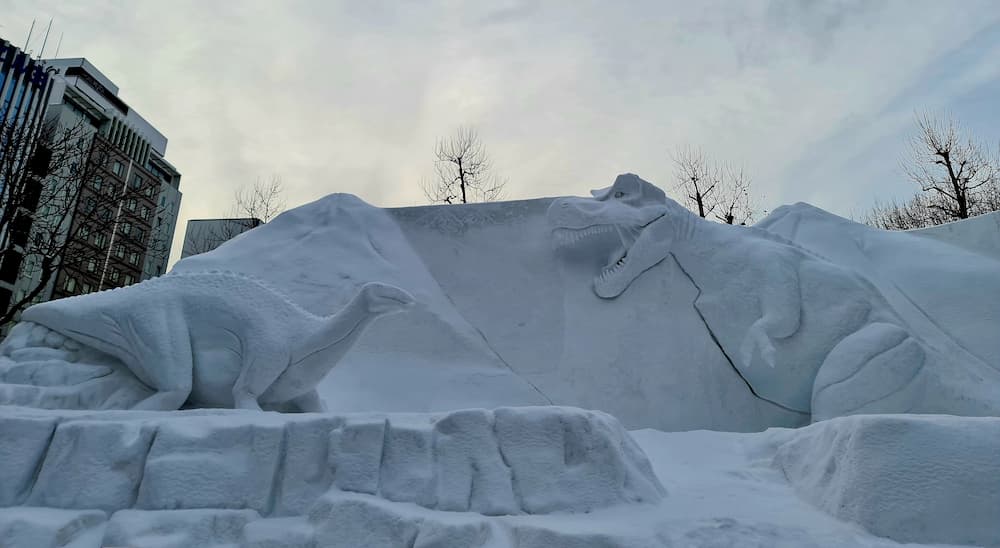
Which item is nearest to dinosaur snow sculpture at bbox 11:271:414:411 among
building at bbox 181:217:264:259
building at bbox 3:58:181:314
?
building at bbox 3:58:181:314

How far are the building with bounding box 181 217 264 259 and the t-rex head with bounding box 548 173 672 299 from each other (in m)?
12.9

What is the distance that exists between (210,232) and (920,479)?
19363 mm

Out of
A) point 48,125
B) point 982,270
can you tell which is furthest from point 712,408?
point 48,125

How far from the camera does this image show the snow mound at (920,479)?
2207mm

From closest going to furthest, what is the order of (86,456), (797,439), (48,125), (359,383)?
(86,456), (797,439), (359,383), (48,125)

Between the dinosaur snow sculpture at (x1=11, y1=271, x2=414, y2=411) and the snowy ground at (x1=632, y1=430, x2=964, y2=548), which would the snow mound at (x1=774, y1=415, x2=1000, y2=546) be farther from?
the dinosaur snow sculpture at (x1=11, y1=271, x2=414, y2=411)

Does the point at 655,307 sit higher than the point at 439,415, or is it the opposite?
the point at 655,307

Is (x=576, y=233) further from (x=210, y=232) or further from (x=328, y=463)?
(x=210, y=232)

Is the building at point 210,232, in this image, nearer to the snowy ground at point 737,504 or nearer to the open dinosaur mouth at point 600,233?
the open dinosaur mouth at point 600,233

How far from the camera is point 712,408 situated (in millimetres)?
5512

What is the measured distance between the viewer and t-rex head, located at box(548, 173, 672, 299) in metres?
6.07

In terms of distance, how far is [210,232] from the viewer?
60.6 ft

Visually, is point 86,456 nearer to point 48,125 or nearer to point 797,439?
point 797,439

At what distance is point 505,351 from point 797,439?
3298 millimetres
